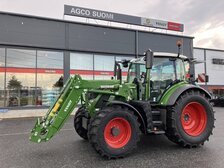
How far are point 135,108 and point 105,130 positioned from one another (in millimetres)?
1143

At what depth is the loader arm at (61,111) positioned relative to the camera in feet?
16.3

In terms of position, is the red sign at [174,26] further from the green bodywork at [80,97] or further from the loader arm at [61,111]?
the loader arm at [61,111]

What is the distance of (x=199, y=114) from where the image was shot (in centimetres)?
630

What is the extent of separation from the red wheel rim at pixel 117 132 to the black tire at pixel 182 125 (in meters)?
1.22

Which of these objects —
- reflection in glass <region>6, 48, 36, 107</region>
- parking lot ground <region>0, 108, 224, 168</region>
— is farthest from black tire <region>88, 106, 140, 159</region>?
reflection in glass <region>6, 48, 36, 107</region>

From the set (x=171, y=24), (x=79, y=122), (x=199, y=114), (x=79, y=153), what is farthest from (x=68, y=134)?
(x=171, y=24)

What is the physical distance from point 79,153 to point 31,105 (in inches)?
412

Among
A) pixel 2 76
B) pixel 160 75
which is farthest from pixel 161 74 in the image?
pixel 2 76

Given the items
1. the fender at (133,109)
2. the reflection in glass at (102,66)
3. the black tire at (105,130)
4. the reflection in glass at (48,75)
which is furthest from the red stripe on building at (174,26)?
the black tire at (105,130)

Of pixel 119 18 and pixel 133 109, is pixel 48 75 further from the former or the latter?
pixel 133 109

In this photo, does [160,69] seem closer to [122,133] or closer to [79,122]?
[122,133]

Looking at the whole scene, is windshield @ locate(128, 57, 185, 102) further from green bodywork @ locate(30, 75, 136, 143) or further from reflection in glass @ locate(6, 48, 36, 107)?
reflection in glass @ locate(6, 48, 36, 107)

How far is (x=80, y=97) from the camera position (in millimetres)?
5363

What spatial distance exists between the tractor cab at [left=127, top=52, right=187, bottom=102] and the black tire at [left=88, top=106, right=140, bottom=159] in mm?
1062
